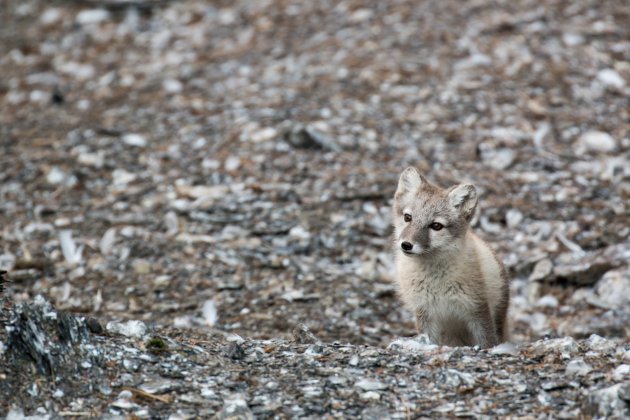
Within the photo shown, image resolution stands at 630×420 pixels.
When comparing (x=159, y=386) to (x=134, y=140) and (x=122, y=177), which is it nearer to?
(x=122, y=177)

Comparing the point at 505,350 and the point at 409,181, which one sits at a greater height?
the point at 409,181

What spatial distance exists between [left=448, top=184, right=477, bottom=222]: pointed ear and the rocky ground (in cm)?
115

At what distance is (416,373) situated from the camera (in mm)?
5184

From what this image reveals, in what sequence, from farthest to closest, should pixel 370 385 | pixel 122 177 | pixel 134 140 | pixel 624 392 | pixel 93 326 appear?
1. pixel 134 140
2. pixel 122 177
3. pixel 93 326
4. pixel 370 385
5. pixel 624 392

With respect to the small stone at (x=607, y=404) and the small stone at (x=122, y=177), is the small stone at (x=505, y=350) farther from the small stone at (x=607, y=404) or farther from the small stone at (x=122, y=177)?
the small stone at (x=122, y=177)

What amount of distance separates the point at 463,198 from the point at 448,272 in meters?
0.64

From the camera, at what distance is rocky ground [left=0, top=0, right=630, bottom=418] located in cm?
501

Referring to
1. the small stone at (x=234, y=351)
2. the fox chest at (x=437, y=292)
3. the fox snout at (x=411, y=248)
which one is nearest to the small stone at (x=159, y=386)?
the small stone at (x=234, y=351)

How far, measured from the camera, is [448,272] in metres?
6.66

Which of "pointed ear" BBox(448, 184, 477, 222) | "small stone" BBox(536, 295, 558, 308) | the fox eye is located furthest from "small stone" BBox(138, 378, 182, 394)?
"small stone" BBox(536, 295, 558, 308)

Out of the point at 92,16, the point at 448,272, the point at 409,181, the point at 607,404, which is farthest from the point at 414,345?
the point at 92,16

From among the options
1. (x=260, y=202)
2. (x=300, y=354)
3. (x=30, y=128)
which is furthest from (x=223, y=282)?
(x=30, y=128)

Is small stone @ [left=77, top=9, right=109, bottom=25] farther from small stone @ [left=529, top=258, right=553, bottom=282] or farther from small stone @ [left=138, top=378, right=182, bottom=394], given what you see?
small stone @ [left=138, top=378, right=182, bottom=394]

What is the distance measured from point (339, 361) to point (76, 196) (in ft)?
18.1
